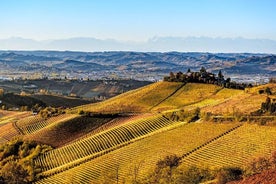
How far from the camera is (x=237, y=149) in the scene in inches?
2208

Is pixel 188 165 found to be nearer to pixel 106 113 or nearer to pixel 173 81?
pixel 106 113

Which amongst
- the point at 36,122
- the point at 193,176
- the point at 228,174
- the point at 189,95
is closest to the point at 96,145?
the point at 193,176

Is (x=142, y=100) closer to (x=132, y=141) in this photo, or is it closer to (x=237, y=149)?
(x=132, y=141)

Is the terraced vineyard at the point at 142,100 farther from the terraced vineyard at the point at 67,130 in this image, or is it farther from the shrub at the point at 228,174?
the shrub at the point at 228,174

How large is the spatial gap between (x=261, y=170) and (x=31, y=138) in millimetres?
49562

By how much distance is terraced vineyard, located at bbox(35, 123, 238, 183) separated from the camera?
57.9 meters

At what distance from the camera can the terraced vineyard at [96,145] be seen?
6912 centimetres

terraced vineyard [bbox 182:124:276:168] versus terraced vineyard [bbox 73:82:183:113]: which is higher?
terraced vineyard [bbox 182:124:276:168]

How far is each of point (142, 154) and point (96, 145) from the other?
1310 cm

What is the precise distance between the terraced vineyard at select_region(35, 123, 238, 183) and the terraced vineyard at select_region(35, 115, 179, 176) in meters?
3.41

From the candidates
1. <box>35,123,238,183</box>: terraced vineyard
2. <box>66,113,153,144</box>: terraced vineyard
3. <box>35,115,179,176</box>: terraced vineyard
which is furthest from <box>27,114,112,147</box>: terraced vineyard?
<box>35,123,238,183</box>: terraced vineyard

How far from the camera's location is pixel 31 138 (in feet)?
280

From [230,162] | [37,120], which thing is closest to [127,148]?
[230,162]

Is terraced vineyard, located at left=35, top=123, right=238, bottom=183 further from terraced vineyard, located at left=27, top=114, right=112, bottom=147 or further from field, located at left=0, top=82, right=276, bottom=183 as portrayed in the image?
terraced vineyard, located at left=27, top=114, right=112, bottom=147
